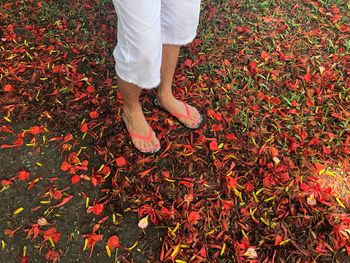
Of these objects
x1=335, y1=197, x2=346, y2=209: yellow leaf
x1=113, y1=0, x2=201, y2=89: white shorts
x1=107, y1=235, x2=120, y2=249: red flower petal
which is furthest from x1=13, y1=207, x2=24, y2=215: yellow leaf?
x1=335, y1=197, x2=346, y2=209: yellow leaf

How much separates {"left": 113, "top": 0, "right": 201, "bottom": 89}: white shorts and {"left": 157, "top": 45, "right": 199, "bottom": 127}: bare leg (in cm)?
9

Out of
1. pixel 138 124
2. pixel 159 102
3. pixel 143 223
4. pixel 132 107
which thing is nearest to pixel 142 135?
pixel 138 124

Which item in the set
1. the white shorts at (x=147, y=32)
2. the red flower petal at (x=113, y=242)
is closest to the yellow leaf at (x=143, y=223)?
the red flower petal at (x=113, y=242)

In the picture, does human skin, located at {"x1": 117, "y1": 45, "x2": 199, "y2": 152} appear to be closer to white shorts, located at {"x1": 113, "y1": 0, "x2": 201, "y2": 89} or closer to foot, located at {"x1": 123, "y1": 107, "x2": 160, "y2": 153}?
foot, located at {"x1": 123, "y1": 107, "x2": 160, "y2": 153}

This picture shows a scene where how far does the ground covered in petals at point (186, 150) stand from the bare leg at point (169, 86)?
0.11 m

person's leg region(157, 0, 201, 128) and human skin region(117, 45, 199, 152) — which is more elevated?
person's leg region(157, 0, 201, 128)

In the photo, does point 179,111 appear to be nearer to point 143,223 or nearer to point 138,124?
point 138,124

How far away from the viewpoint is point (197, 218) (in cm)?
223

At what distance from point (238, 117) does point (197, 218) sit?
0.90m

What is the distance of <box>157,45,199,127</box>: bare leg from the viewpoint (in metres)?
2.26

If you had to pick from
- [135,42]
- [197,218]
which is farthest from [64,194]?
[135,42]

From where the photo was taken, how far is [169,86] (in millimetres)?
2527

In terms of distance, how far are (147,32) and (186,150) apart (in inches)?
40.7

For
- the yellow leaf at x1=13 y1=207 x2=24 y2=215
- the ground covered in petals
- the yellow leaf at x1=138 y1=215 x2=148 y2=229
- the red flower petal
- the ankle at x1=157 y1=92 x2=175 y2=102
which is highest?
the ankle at x1=157 y1=92 x2=175 y2=102
